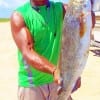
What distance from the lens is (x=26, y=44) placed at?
3980 millimetres

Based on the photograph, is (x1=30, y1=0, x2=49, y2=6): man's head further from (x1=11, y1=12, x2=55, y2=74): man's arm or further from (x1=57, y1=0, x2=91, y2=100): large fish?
(x1=57, y1=0, x2=91, y2=100): large fish

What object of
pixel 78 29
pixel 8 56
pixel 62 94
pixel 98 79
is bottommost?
pixel 8 56

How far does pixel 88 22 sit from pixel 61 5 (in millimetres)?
1226

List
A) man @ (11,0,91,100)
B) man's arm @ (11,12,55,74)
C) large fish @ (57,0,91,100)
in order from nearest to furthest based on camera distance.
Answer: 1. large fish @ (57,0,91,100)
2. man's arm @ (11,12,55,74)
3. man @ (11,0,91,100)

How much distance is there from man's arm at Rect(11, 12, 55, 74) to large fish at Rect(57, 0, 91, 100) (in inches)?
16.1

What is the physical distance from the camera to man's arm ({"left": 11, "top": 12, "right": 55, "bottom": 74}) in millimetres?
3742

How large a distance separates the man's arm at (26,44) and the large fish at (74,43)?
41 cm

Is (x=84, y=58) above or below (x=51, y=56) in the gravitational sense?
above

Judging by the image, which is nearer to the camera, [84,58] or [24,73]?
[84,58]

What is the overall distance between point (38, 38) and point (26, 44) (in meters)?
0.16

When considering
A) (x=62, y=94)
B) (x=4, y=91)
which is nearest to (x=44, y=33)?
(x=62, y=94)

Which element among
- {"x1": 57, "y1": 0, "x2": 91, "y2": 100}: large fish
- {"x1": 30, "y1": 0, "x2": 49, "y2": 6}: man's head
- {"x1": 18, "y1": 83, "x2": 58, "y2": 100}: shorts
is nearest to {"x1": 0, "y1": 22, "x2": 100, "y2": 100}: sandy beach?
{"x1": 18, "y1": 83, "x2": 58, "y2": 100}: shorts

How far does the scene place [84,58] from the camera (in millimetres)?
3104

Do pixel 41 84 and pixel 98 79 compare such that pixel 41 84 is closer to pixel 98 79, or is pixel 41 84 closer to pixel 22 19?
pixel 22 19
